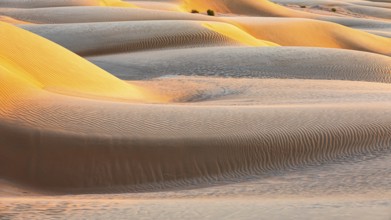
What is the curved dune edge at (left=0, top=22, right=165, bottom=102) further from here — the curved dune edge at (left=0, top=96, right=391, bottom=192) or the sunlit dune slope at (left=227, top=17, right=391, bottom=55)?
the sunlit dune slope at (left=227, top=17, right=391, bottom=55)

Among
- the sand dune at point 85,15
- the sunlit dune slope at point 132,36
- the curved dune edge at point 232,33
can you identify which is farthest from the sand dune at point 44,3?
the curved dune edge at point 232,33

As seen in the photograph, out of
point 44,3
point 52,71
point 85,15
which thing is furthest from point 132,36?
point 44,3

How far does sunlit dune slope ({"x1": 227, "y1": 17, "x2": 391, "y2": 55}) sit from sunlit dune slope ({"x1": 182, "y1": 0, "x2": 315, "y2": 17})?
32.4 feet

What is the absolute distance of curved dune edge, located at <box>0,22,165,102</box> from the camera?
9.98 meters

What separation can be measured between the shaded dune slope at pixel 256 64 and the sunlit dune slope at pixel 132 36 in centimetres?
138

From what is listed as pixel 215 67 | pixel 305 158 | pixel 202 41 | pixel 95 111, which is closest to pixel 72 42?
pixel 202 41

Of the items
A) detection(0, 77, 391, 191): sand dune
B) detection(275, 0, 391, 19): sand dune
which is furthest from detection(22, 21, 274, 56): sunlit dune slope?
detection(275, 0, 391, 19): sand dune

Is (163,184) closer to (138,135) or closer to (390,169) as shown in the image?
(138,135)

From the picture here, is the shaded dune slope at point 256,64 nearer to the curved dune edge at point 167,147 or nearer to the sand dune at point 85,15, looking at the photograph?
the sand dune at point 85,15

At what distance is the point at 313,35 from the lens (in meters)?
25.0

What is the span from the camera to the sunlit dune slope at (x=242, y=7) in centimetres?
3578

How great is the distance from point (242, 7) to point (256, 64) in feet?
68.8

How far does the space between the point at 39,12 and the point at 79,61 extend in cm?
1312

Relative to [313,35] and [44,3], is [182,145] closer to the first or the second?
[313,35]
